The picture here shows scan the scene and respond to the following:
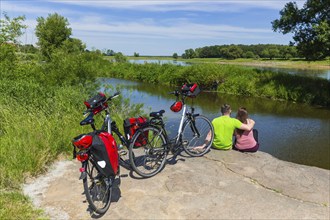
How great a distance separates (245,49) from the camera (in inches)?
3863

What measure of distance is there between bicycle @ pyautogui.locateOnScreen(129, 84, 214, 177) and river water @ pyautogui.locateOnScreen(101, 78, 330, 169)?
4.94m

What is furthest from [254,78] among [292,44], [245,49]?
[245,49]

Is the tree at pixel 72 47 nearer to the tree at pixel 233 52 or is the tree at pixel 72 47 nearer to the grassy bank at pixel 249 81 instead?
the grassy bank at pixel 249 81

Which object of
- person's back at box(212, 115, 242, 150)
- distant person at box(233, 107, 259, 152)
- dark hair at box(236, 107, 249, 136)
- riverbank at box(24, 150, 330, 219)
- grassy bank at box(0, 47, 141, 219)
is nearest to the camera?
riverbank at box(24, 150, 330, 219)

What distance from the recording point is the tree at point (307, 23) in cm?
2066

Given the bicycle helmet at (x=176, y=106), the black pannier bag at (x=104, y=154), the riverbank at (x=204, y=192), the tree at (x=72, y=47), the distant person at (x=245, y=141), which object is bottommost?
the riverbank at (x=204, y=192)

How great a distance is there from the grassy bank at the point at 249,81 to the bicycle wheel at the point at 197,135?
1844 centimetres

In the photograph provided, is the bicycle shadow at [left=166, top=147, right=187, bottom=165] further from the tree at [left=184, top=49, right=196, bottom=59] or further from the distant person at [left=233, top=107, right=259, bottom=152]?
the tree at [left=184, top=49, right=196, bottom=59]

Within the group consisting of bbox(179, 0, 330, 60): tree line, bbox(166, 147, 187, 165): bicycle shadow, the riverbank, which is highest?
bbox(179, 0, 330, 60): tree line

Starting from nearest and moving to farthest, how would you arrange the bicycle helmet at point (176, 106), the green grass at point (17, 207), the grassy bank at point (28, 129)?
the green grass at point (17, 207) < the grassy bank at point (28, 129) < the bicycle helmet at point (176, 106)

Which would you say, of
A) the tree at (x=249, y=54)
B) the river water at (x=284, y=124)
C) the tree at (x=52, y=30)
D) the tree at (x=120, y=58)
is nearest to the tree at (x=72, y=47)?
the river water at (x=284, y=124)

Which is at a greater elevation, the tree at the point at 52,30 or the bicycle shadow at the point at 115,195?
the tree at the point at 52,30

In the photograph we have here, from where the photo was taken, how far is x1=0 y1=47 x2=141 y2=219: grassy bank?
4331mm

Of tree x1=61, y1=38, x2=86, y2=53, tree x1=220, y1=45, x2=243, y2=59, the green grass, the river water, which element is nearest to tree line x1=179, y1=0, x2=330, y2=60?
the river water
